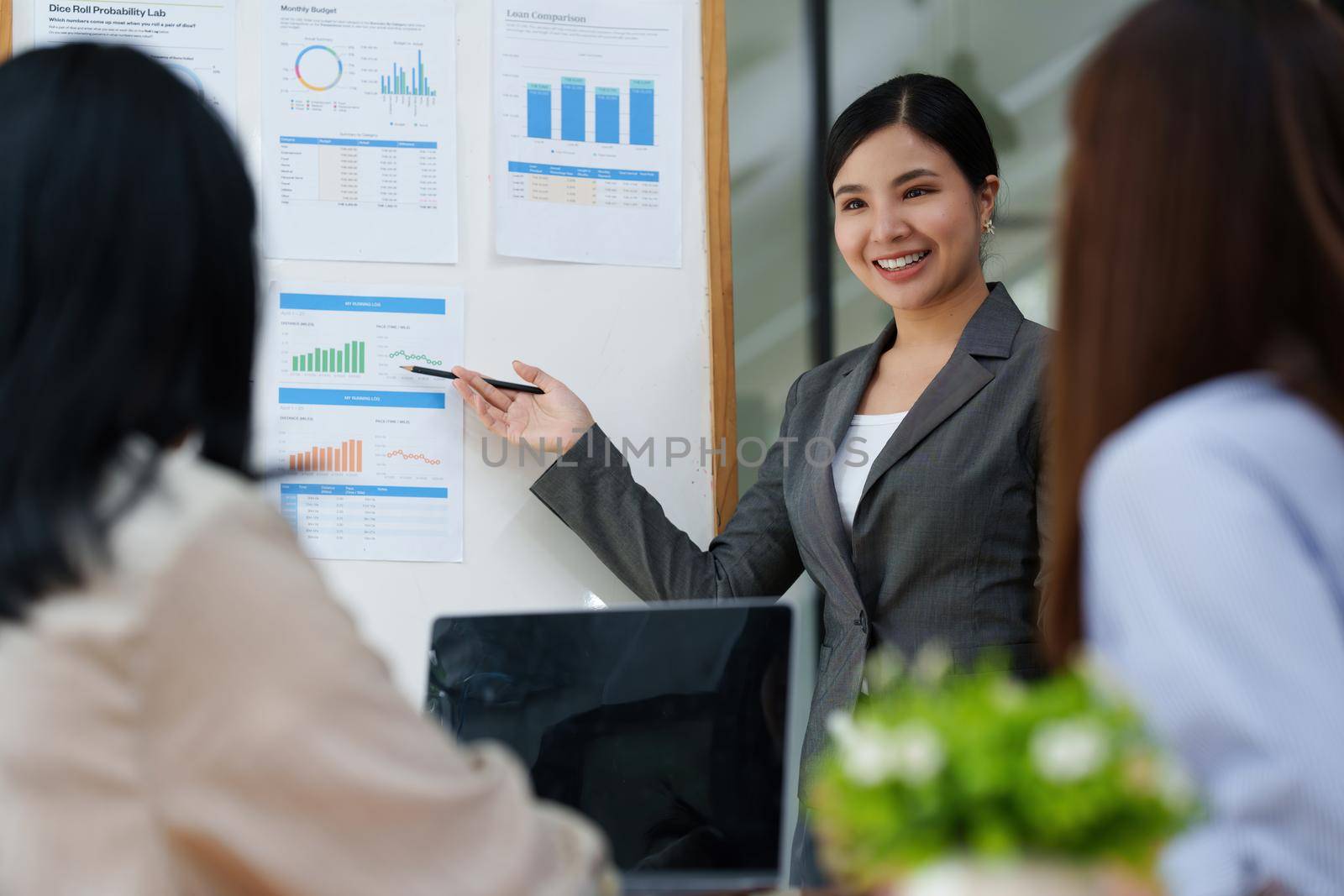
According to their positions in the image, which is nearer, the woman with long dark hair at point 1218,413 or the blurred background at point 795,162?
the woman with long dark hair at point 1218,413

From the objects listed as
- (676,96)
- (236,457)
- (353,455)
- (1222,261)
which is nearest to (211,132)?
(236,457)

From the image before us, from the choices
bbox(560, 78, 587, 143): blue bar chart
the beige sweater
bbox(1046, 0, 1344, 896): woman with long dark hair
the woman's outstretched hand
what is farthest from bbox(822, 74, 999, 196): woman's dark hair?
the beige sweater

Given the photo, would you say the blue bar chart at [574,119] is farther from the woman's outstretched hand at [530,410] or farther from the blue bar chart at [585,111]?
the woman's outstretched hand at [530,410]

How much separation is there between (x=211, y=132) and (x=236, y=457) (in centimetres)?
25

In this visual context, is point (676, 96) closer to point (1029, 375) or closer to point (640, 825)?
point (1029, 375)

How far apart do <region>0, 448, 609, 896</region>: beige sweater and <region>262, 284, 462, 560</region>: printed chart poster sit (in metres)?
1.38

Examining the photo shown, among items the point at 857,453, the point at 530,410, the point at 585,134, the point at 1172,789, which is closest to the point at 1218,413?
the point at 1172,789

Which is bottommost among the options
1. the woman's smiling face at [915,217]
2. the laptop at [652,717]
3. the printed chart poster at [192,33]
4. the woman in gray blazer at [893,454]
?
→ the laptop at [652,717]

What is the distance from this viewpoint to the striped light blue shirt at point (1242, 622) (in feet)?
2.63

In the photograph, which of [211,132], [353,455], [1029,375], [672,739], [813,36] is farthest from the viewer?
[813,36]

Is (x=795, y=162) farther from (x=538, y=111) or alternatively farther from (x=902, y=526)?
(x=902, y=526)

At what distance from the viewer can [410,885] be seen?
0.89m

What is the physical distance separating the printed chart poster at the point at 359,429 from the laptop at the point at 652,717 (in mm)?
703

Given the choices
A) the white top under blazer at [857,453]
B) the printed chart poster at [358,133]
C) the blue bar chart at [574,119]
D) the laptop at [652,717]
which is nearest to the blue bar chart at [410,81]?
the printed chart poster at [358,133]
